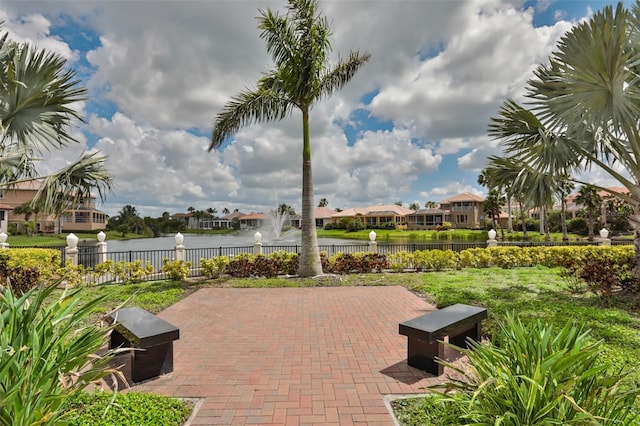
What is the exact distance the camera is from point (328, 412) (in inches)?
134

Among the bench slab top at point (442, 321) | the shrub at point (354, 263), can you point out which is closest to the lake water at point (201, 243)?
the shrub at point (354, 263)

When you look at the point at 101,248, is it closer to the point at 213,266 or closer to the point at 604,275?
the point at 213,266

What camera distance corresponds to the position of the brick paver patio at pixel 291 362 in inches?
136

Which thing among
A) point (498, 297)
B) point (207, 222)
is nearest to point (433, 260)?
point (498, 297)

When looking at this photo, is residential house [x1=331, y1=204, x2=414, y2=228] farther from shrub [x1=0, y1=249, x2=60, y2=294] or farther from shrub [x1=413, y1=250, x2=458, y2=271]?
shrub [x1=0, y1=249, x2=60, y2=294]

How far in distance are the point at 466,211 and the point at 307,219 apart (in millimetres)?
54794

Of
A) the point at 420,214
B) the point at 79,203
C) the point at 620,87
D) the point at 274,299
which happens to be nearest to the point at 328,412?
the point at 274,299

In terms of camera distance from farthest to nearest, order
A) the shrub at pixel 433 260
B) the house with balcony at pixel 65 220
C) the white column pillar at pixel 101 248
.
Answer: the house with balcony at pixel 65 220 → the shrub at pixel 433 260 → the white column pillar at pixel 101 248

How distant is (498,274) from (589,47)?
7.84 m

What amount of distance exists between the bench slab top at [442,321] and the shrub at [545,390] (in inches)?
54.8

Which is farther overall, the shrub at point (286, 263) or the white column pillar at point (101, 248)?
the white column pillar at point (101, 248)

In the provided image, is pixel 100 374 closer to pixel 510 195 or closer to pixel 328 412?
pixel 328 412

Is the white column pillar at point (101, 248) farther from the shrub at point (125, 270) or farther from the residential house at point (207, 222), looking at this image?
the residential house at point (207, 222)

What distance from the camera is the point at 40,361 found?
2.43 metres
